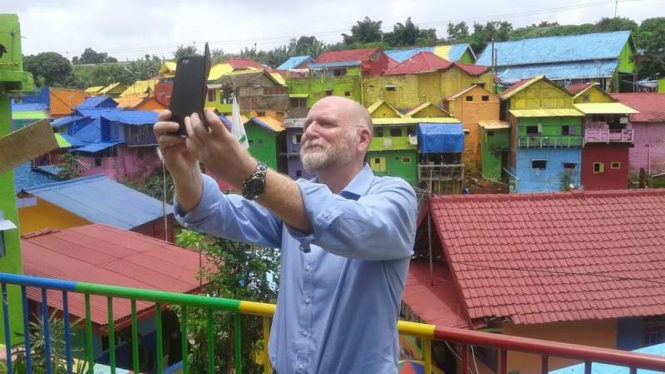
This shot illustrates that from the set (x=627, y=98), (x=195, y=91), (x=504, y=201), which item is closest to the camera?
(x=195, y=91)

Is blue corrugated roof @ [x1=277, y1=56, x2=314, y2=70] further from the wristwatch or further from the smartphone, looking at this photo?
the wristwatch

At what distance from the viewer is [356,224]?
4.53 feet

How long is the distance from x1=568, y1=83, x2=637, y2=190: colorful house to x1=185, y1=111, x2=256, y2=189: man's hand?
92.7 feet

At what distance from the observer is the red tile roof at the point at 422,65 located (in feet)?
105

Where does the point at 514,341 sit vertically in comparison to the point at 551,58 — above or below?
below

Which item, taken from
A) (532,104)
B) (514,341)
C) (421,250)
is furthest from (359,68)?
(514,341)

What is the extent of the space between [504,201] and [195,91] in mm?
9698

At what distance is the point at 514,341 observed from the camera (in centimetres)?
204

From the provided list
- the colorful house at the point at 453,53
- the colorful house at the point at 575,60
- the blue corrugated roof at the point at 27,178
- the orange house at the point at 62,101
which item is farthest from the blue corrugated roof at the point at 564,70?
the blue corrugated roof at the point at 27,178

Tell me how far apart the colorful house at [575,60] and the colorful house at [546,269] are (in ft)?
91.4

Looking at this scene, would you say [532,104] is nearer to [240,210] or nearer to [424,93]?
[424,93]

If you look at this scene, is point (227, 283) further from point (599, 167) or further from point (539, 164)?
point (599, 167)

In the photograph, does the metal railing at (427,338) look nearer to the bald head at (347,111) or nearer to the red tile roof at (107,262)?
the bald head at (347,111)

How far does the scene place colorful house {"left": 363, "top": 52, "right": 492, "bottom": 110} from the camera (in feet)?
104
